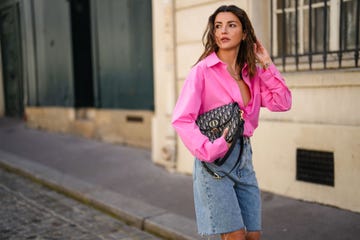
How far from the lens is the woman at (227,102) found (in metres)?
2.24

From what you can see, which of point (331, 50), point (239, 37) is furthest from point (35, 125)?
point (239, 37)

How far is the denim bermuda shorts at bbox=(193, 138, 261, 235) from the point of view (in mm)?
2312

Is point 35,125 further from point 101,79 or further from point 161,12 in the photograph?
point 161,12

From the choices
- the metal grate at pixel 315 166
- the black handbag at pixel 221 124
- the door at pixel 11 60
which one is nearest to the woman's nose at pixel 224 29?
the black handbag at pixel 221 124

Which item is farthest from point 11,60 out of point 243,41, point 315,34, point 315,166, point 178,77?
point 243,41

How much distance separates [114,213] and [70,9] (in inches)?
263

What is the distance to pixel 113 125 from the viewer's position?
9.27 metres

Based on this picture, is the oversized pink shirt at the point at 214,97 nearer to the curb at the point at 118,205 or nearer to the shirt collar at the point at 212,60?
the shirt collar at the point at 212,60

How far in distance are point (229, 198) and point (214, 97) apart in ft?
1.82

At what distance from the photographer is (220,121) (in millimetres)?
2324

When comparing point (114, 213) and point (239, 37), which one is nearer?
point (239, 37)

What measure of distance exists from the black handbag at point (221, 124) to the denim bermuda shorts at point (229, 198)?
0.06 meters

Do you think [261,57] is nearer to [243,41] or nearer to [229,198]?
[243,41]

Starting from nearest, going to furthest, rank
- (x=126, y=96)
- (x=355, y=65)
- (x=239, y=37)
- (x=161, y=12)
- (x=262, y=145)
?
1. (x=239, y=37)
2. (x=355, y=65)
3. (x=262, y=145)
4. (x=161, y=12)
5. (x=126, y=96)
